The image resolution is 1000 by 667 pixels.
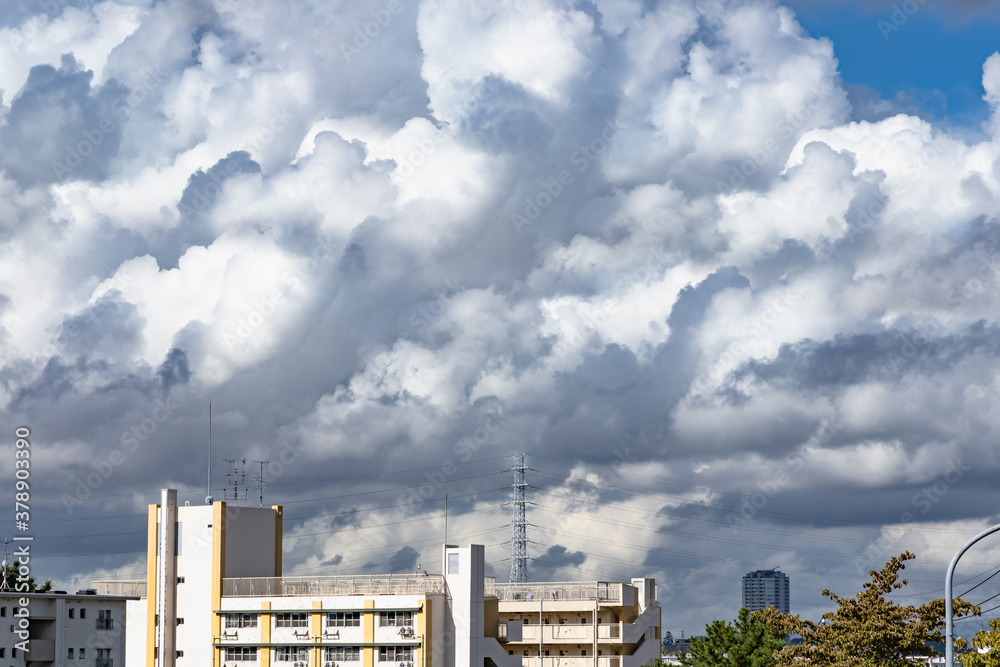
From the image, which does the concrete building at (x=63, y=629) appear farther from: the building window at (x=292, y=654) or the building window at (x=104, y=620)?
the building window at (x=292, y=654)

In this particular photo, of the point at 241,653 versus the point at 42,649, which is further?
the point at 42,649

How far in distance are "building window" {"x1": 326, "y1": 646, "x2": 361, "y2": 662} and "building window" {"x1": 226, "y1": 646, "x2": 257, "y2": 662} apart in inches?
267

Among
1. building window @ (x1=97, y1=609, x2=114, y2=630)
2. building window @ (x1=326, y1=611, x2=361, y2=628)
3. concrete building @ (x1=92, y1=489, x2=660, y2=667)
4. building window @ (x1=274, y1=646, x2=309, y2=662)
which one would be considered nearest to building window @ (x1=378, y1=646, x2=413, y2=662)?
concrete building @ (x1=92, y1=489, x2=660, y2=667)

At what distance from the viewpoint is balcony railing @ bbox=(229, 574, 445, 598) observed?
100875 mm

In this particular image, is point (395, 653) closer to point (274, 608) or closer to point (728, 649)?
point (274, 608)

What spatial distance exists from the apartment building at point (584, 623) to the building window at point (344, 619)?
893 inches

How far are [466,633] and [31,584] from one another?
68.7m

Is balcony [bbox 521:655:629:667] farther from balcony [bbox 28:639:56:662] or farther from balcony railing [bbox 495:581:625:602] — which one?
balcony [bbox 28:639:56:662]

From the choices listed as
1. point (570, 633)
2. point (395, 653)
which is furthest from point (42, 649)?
point (570, 633)

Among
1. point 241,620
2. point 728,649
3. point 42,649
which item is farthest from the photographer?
point 42,649

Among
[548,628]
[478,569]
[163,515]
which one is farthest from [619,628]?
[163,515]

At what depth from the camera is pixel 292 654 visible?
10250cm

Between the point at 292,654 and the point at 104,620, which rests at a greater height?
the point at 104,620

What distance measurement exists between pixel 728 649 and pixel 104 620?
54889 millimetres
